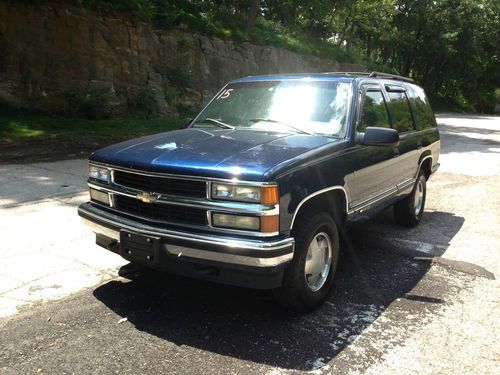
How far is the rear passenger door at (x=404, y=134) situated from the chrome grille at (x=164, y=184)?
2861 millimetres

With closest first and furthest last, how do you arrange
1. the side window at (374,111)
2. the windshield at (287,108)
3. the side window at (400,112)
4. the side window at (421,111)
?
the windshield at (287,108) → the side window at (374,111) → the side window at (400,112) → the side window at (421,111)

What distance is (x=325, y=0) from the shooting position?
24.1 metres

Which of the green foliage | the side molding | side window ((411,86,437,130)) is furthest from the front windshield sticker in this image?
the green foliage

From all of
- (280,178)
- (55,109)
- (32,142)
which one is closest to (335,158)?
(280,178)

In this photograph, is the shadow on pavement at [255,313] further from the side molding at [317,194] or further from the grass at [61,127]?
the grass at [61,127]

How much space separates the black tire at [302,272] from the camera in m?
3.54

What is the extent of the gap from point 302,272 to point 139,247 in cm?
121

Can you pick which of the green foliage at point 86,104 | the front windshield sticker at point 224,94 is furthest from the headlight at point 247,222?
the green foliage at point 86,104

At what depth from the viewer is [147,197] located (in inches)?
142

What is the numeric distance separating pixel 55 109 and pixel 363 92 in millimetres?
11600

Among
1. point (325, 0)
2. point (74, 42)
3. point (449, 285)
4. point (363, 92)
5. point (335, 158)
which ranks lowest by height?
point (449, 285)

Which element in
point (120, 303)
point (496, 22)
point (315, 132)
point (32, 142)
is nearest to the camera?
point (120, 303)

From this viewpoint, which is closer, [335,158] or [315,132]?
[335,158]

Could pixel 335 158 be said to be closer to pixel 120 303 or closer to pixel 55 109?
pixel 120 303
